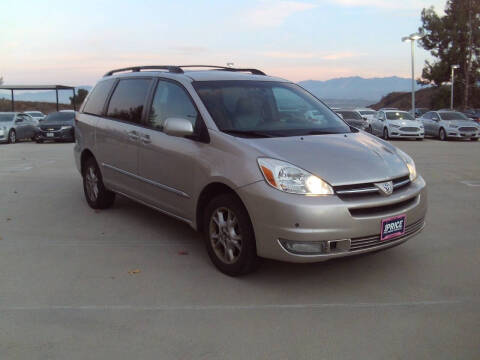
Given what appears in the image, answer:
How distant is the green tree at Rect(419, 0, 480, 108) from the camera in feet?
154

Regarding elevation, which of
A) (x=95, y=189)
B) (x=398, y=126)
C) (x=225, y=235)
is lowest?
(x=225, y=235)

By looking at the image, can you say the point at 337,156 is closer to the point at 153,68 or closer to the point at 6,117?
the point at 153,68

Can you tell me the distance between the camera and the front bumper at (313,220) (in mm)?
3807

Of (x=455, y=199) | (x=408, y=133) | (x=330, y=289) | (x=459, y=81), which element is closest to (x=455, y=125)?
(x=408, y=133)

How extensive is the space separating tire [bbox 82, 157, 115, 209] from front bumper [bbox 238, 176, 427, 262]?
3.22m

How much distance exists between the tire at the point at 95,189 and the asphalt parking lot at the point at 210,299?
0.59m

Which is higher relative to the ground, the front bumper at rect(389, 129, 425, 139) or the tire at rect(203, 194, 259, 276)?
the front bumper at rect(389, 129, 425, 139)

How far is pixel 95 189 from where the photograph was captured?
685 cm

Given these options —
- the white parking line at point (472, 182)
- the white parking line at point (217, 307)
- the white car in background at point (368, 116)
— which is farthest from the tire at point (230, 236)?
the white car in background at point (368, 116)

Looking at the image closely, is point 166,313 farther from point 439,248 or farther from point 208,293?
point 439,248

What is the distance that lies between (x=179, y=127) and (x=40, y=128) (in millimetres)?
19614

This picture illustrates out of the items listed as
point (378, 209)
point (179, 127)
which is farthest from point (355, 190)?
point (179, 127)

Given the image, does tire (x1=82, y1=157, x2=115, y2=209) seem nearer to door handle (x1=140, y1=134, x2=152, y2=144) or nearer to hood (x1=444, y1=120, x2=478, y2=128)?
door handle (x1=140, y1=134, x2=152, y2=144)

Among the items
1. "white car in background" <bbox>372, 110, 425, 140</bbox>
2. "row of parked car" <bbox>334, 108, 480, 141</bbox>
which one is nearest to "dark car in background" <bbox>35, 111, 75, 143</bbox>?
"row of parked car" <bbox>334, 108, 480, 141</bbox>
